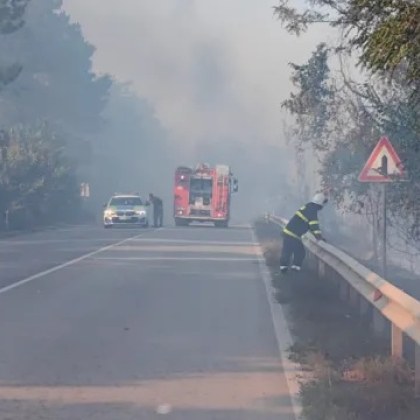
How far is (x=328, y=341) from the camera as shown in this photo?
13.3 metres

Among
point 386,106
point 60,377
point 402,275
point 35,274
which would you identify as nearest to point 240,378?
point 60,377

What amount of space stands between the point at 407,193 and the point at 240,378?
8.10 meters

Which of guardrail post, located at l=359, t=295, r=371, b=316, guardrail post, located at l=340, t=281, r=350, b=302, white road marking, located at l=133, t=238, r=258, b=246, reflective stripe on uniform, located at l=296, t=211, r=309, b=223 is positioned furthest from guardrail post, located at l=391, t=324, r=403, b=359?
white road marking, located at l=133, t=238, r=258, b=246

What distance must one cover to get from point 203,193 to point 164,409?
5074 cm

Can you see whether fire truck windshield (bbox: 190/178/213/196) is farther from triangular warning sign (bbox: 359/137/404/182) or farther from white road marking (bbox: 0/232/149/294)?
triangular warning sign (bbox: 359/137/404/182)

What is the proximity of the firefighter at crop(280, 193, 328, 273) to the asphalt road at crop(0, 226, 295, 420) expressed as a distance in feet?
2.35

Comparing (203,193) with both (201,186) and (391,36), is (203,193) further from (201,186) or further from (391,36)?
(391,36)

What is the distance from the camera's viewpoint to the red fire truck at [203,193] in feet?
198

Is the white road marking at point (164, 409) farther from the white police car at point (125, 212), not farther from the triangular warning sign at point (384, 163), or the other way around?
the white police car at point (125, 212)

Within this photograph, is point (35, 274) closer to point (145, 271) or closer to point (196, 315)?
point (145, 271)

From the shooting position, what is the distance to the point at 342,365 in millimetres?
11602

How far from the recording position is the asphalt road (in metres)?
10.1

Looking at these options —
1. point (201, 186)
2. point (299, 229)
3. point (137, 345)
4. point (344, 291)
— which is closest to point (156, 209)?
point (201, 186)

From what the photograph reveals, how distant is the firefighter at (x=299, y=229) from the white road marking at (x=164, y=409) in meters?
11.5
